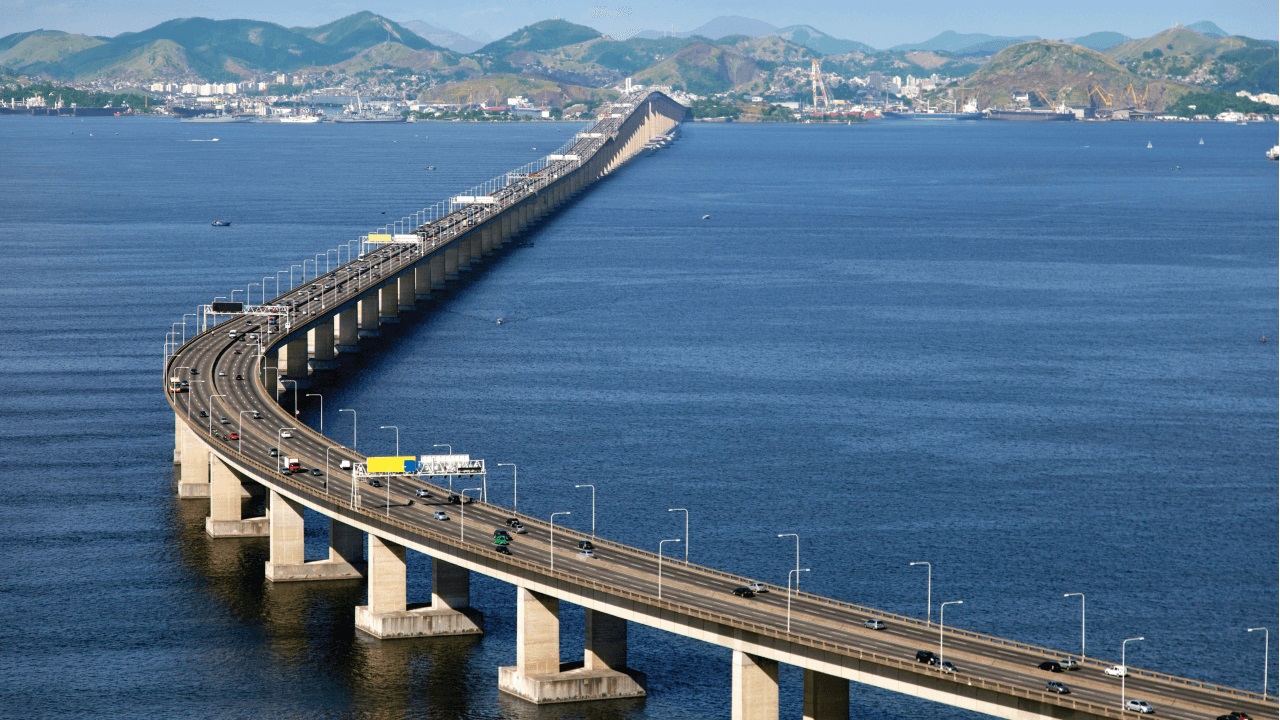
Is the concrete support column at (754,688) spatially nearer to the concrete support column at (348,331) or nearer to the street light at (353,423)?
the street light at (353,423)

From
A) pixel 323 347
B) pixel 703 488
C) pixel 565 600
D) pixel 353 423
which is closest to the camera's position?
pixel 565 600

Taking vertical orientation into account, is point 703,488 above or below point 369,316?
below

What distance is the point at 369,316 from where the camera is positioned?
192 meters

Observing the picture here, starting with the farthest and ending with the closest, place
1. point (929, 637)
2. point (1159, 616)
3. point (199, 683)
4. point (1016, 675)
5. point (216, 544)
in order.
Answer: point (216, 544) → point (1159, 616) → point (199, 683) → point (929, 637) → point (1016, 675)

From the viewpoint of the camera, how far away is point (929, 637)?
8125cm

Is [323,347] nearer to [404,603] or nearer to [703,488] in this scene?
[703,488]

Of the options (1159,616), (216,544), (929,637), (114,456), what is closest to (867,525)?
(1159,616)

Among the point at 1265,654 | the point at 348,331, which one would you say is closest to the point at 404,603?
the point at 1265,654

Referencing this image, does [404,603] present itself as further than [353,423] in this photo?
No

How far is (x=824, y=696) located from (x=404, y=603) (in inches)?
1031

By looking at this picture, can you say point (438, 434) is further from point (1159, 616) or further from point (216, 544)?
point (1159, 616)

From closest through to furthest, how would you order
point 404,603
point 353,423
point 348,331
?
point 404,603
point 353,423
point 348,331

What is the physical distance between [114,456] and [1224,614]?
77584 millimetres

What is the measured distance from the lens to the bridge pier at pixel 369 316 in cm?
19138
